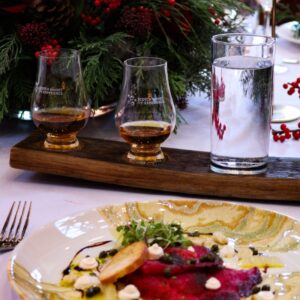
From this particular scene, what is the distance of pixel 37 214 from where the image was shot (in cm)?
103

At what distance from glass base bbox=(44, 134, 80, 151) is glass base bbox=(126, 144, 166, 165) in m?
0.10

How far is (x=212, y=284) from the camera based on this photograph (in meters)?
0.74

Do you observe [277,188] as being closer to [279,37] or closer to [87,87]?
[87,87]

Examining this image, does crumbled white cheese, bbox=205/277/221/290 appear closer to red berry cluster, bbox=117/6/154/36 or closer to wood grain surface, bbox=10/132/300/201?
wood grain surface, bbox=10/132/300/201

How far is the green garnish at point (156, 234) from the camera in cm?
83

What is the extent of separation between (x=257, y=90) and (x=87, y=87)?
→ 33cm

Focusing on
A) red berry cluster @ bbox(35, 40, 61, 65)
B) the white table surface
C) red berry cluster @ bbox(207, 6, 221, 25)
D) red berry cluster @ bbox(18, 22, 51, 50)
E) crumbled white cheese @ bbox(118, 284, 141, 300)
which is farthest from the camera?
red berry cluster @ bbox(207, 6, 221, 25)

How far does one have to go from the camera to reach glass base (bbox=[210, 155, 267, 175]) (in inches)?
42.3

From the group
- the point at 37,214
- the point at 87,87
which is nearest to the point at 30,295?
the point at 37,214

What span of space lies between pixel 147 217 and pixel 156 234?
0.10 m

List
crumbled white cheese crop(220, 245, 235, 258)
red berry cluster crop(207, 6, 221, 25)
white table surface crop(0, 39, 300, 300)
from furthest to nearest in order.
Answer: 1. red berry cluster crop(207, 6, 221, 25)
2. white table surface crop(0, 39, 300, 300)
3. crumbled white cheese crop(220, 245, 235, 258)

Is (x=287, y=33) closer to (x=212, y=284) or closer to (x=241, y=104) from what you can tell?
(x=241, y=104)

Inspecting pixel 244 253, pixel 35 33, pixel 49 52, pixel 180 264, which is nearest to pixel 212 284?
pixel 180 264

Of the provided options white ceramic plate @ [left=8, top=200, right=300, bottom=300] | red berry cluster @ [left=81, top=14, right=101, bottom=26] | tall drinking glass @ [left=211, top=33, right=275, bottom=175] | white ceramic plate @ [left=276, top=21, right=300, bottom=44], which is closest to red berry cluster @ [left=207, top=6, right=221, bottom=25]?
red berry cluster @ [left=81, top=14, right=101, bottom=26]
